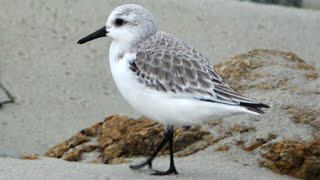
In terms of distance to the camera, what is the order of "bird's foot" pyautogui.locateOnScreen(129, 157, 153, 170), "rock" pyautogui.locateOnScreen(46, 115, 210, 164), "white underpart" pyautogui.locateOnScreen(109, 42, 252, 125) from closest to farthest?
"white underpart" pyautogui.locateOnScreen(109, 42, 252, 125)
"bird's foot" pyautogui.locateOnScreen(129, 157, 153, 170)
"rock" pyautogui.locateOnScreen(46, 115, 210, 164)

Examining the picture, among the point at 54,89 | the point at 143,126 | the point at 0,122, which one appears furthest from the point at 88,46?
the point at 143,126

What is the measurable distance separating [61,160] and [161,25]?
10.5 ft

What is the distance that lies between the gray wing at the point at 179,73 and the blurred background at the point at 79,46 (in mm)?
1912

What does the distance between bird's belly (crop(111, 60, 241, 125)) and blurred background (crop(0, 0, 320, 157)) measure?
6.07 ft

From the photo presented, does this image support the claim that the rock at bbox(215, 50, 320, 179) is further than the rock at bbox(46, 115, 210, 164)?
No

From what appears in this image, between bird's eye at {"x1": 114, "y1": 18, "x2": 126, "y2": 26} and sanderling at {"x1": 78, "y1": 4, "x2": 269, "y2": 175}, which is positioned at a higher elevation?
bird's eye at {"x1": 114, "y1": 18, "x2": 126, "y2": 26}

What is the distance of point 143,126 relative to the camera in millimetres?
5090

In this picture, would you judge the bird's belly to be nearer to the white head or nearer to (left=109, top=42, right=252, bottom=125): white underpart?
(left=109, top=42, right=252, bottom=125): white underpart

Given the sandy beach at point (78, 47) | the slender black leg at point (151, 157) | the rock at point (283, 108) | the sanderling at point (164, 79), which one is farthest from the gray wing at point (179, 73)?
the sandy beach at point (78, 47)

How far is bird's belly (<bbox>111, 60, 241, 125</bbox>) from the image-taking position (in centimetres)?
432

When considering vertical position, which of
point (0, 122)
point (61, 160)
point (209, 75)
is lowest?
point (0, 122)

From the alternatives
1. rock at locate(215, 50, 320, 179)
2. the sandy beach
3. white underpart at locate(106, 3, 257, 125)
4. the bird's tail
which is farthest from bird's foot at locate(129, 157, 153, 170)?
the sandy beach

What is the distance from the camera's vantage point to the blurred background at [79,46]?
6.73 meters

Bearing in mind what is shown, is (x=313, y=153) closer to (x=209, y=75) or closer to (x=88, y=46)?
(x=209, y=75)
